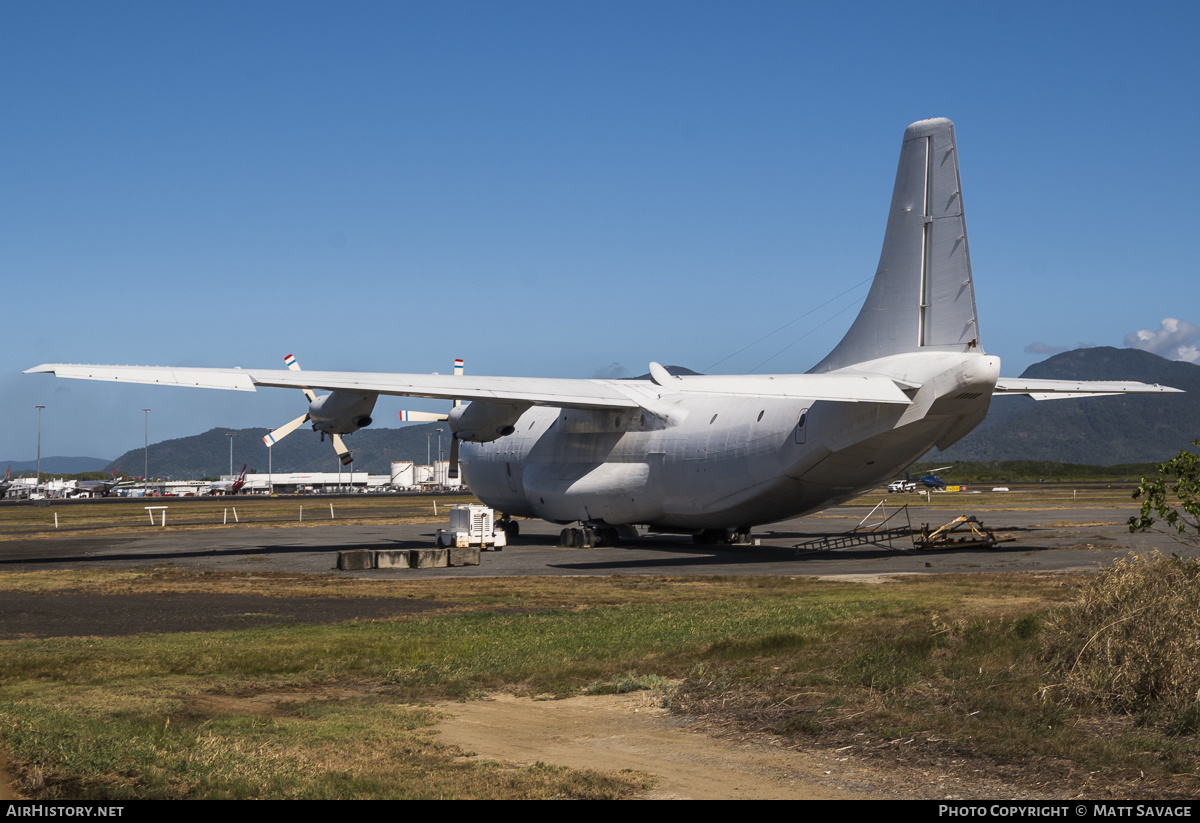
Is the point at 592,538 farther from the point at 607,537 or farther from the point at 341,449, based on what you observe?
the point at 341,449

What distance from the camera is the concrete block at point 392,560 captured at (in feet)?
86.1

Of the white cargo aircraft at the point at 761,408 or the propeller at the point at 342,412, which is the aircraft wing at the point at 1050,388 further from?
the propeller at the point at 342,412

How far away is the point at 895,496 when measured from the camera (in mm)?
86188

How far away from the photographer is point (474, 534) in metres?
32.4

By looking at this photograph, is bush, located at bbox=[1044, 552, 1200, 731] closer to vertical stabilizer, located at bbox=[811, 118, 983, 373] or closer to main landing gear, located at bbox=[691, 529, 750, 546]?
vertical stabilizer, located at bbox=[811, 118, 983, 373]

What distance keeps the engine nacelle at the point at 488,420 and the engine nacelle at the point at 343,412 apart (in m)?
3.39

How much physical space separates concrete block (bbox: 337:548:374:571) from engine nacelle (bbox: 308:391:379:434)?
4.86m

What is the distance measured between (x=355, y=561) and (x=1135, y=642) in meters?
20.0

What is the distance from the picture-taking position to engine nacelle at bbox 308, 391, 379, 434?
30.2 meters

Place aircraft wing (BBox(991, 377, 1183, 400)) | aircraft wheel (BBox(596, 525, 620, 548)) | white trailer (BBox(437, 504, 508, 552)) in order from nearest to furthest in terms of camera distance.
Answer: aircraft wing (BBox(991, 377, 1183, 400)), white trailer (BBox(437, 504, 508, 552)), aircraft wheel (BBox(596, 525, 620, 548))

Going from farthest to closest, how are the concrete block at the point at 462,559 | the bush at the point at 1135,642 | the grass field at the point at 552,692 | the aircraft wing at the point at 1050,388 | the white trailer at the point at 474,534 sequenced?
the white trailer at the point at 474,534 < the concrete block at the point at 462,559 < the aircraft wing at the point at 1050,388 < the bush at the point at 1135,642 < the grass field at the point at 552,692

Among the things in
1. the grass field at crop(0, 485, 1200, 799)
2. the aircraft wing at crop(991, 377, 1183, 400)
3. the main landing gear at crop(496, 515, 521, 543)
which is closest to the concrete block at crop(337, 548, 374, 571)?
the grass field at crop(0, 485, 1200, 799)

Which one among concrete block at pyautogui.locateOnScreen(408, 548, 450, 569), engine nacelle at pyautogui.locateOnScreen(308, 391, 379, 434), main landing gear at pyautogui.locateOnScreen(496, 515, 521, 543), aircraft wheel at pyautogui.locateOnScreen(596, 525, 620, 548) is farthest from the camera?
main landing gear at pyautogui.locateOnScreen(496, 515, 521, 543)

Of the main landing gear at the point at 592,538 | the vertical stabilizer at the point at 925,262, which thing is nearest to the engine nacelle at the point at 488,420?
the main landing gear at the point at 592,538
